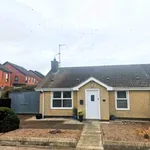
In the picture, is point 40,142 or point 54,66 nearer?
point 40,142

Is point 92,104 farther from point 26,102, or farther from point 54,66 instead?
point 26,102

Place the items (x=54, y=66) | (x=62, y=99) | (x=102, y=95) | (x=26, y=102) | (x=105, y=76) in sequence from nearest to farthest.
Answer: (x=102, y=95) < (x=62, y=99) < (x=105, y=76) < (x=26, y=102) < (x=54, y=66)

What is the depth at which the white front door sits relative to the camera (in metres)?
12.9

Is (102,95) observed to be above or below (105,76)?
below

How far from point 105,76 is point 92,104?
141 inches

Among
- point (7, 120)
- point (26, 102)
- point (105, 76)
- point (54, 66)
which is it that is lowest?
point (7, 120)

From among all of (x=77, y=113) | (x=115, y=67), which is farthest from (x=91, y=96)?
(x=115, y=67)

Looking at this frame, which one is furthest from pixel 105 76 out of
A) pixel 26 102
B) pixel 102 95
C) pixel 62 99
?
pixel 26 102

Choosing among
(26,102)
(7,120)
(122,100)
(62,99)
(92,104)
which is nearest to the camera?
(7,120)

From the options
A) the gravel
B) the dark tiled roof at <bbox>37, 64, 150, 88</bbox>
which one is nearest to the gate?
the dark tiled roof at <bbox>37, 64, 150, 88</bbox>

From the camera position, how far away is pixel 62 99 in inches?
570

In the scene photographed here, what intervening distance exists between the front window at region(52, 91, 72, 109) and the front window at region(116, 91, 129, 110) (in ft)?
13.4

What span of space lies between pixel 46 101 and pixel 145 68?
10.1 meters

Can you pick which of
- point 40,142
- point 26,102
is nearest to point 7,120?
point 40,142
